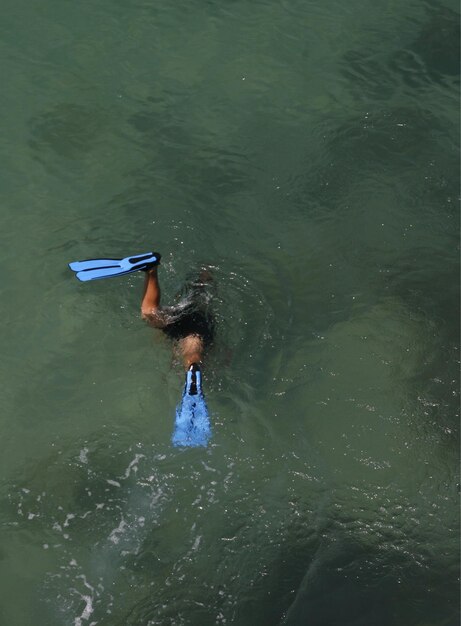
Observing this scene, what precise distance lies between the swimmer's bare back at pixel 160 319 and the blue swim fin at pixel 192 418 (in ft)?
1.15

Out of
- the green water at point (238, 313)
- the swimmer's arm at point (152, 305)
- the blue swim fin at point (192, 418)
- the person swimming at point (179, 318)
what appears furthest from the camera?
the swimmer's arm at point (152, 305)

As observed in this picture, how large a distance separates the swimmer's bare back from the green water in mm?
174

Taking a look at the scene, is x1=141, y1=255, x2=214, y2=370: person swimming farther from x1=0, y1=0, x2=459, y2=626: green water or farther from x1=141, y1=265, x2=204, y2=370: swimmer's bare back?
x1=0, y1=0, x2=459, y2=626: green water

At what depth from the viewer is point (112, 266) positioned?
7410 mm

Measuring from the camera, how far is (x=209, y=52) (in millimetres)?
11211

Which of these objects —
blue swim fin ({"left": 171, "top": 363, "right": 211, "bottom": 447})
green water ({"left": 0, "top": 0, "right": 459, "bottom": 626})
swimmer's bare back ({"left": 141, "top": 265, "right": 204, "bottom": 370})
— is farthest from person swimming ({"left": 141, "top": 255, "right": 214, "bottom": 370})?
blue swim fin ({"left": 171, "top": 363, "right": 211, "bottom": 447})

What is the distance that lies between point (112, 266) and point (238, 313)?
1.39 m

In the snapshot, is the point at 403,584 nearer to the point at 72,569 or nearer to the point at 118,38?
the point at 72,569

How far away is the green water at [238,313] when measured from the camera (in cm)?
627

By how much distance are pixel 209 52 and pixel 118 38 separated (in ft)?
4.43

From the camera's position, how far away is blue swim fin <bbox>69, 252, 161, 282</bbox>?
24.0 ft

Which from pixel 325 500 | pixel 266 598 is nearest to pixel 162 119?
pixel 325 500

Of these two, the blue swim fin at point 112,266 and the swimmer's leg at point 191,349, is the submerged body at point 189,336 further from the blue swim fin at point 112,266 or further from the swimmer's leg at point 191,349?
the blue swim fin at point 112,266

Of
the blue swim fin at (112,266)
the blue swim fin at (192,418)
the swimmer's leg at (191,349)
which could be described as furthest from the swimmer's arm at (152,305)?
the blue swim fin at (192,418)
